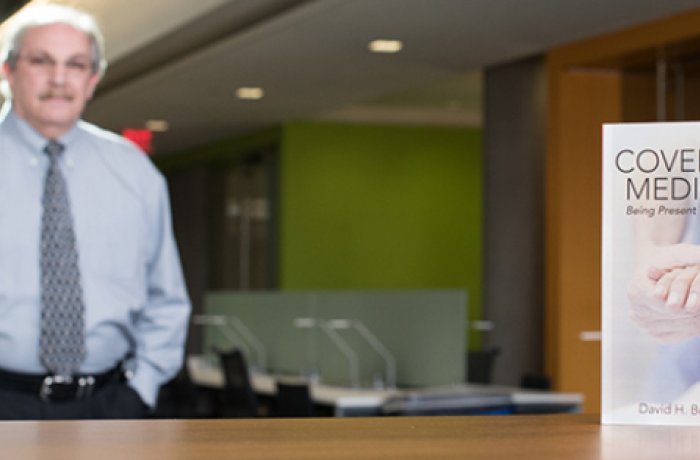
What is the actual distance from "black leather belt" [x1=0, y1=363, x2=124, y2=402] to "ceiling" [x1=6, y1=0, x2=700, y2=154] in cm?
501

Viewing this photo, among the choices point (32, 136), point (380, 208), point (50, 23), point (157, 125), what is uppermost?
point (157, 125)

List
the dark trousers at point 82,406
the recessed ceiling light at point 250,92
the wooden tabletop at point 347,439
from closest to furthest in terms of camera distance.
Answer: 1. the wooden tabletop at point 347,439
2. the dark trousers at point 82,406
3. the recessed ceiling light at point 250,92

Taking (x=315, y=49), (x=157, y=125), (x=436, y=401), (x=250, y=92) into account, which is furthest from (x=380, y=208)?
(x=436, y=401)

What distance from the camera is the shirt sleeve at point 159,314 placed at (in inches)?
111

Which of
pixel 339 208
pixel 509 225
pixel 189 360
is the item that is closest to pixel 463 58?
pixel 509 225

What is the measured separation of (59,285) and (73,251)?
0.32ft

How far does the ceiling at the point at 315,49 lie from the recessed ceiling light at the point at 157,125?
280 mm

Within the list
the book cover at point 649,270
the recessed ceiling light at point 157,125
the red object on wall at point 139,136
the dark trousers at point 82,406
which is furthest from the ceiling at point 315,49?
the book cover at point 649,270

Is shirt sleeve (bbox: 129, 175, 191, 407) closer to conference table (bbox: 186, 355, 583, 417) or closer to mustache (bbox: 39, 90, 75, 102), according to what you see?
mustache (bbox: 39, 90, 75, 102)

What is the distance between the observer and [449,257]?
1389 cm

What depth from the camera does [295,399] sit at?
6.35m

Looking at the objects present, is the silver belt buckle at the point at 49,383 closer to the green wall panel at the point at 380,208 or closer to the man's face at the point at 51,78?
the man's face at the point at 51,78

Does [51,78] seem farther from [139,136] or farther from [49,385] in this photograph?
[139,136]

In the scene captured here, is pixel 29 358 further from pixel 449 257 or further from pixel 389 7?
pixel 449 257
